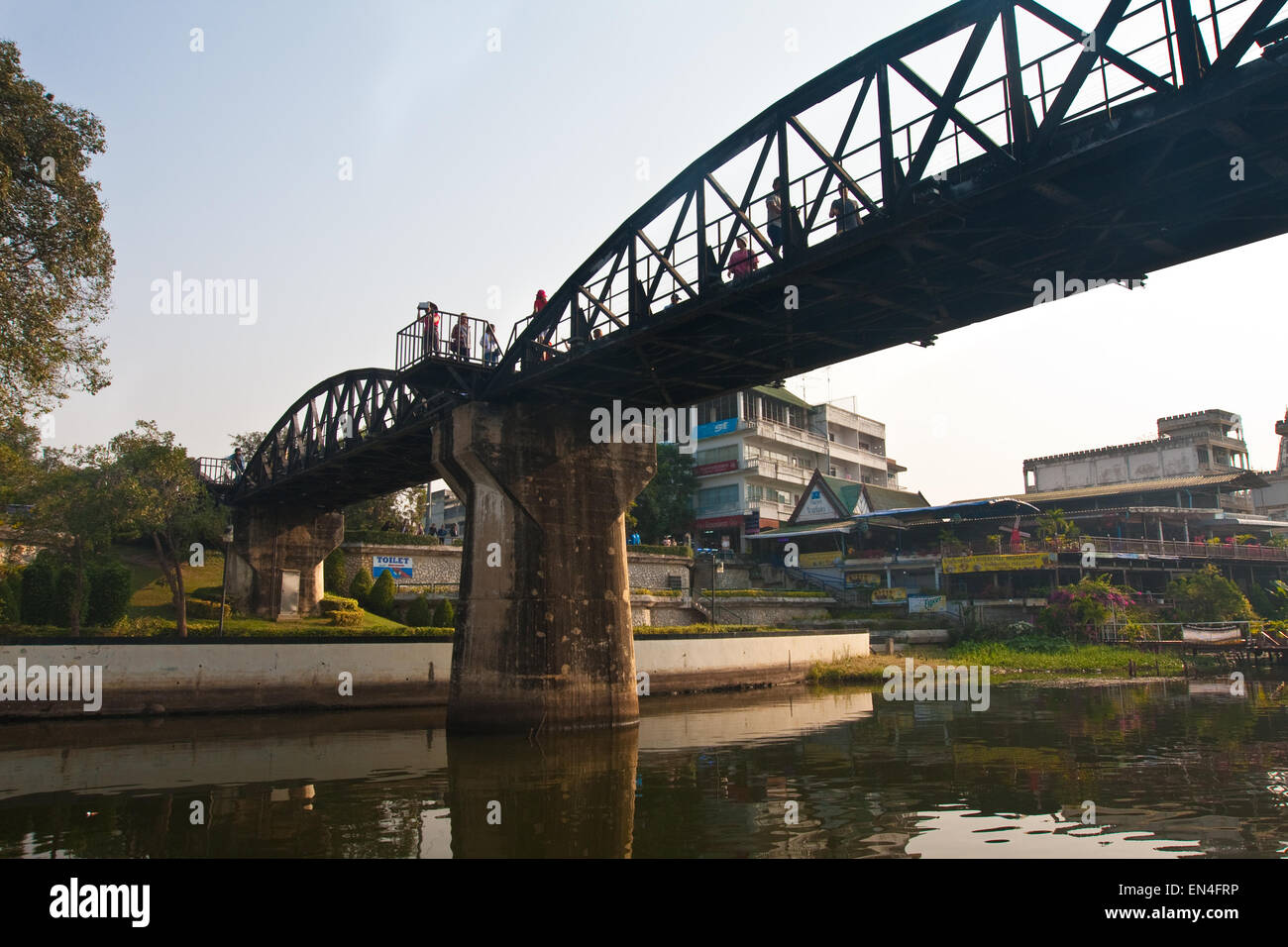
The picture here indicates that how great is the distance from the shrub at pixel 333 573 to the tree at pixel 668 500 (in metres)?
29.0

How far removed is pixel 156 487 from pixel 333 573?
15.8 meters

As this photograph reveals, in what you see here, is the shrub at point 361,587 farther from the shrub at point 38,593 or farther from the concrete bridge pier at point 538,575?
the concrete bridge pier at point 538,575

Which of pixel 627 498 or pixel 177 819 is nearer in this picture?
pixel 177 819

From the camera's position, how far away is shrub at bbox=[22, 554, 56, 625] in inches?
1362

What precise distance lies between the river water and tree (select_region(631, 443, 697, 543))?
47.7 metres

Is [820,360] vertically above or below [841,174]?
below

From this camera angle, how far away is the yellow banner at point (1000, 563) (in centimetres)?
5016

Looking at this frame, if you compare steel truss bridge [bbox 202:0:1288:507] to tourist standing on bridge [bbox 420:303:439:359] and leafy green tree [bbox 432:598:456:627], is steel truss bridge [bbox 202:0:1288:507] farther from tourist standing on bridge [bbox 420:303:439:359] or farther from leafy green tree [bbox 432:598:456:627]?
leafy green tree [bbox 432:598:456:627]

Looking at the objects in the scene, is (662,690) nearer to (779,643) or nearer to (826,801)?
(779,643)

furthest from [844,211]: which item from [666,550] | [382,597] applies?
[666,550]

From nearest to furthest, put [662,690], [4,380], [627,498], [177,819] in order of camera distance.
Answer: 1. [177,819]
2. [4,380]
3. [627,498]
4. [662,690]

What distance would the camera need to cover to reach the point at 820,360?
21266mm
